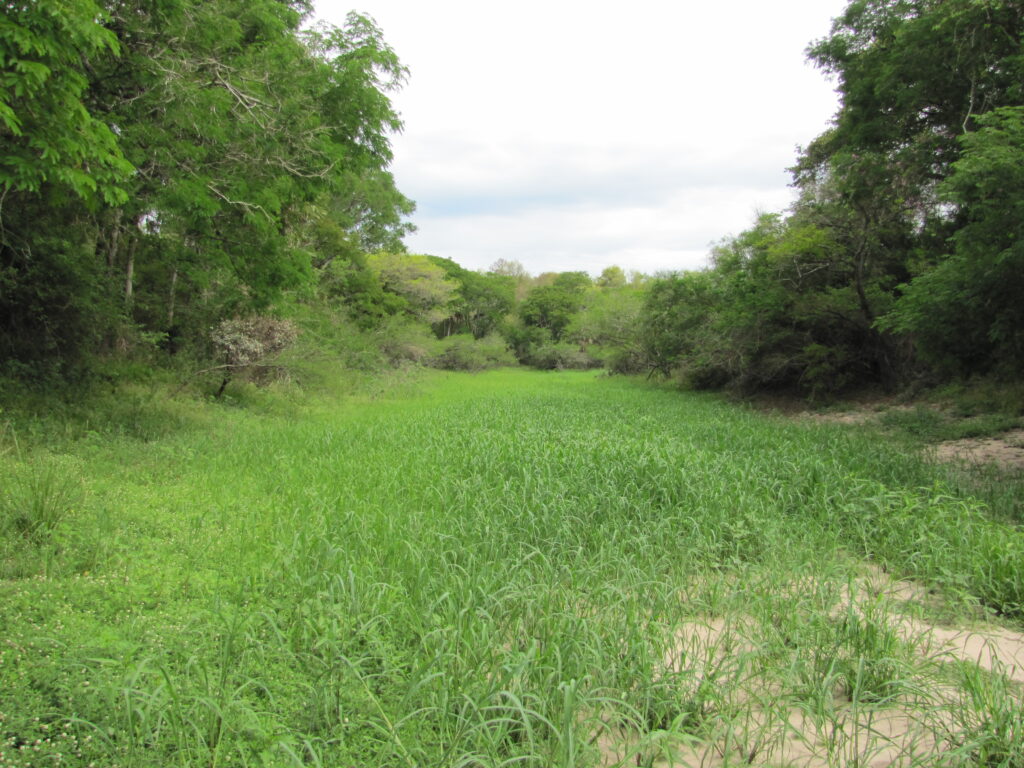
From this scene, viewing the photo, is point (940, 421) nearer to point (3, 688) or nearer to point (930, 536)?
point (930, 536)

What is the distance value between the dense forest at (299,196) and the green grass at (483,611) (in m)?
3.14

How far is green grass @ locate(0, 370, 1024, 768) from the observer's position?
6.90 ft

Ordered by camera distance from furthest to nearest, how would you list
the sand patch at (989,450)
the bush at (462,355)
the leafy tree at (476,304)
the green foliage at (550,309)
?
the green foliage at (550,309), the leafy tree at (476,304), the bush at (462,355), the sand patch at (989,450)

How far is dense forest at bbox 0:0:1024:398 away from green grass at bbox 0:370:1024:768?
3.14 m

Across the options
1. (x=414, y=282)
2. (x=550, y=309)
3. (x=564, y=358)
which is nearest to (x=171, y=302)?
(x=414, y=282)

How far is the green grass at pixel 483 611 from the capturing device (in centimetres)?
210

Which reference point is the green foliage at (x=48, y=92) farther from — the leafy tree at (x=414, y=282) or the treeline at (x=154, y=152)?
the leafy tree at (x=414, y=282)

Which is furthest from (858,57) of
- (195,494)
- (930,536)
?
(195,494)

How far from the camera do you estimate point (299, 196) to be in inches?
361

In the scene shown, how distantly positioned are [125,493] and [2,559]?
153cm

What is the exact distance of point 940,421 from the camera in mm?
11102

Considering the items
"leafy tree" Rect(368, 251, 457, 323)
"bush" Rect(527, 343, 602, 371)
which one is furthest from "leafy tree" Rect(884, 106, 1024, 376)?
"bush" Rect(527, 343, 602, 371)

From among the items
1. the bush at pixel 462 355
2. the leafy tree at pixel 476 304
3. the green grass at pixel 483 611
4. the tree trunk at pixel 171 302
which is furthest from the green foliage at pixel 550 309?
the green grass at pixel 483 611

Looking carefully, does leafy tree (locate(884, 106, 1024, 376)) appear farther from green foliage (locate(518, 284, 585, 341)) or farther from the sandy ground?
green foliage (locate(518, 284, 585, 341))
